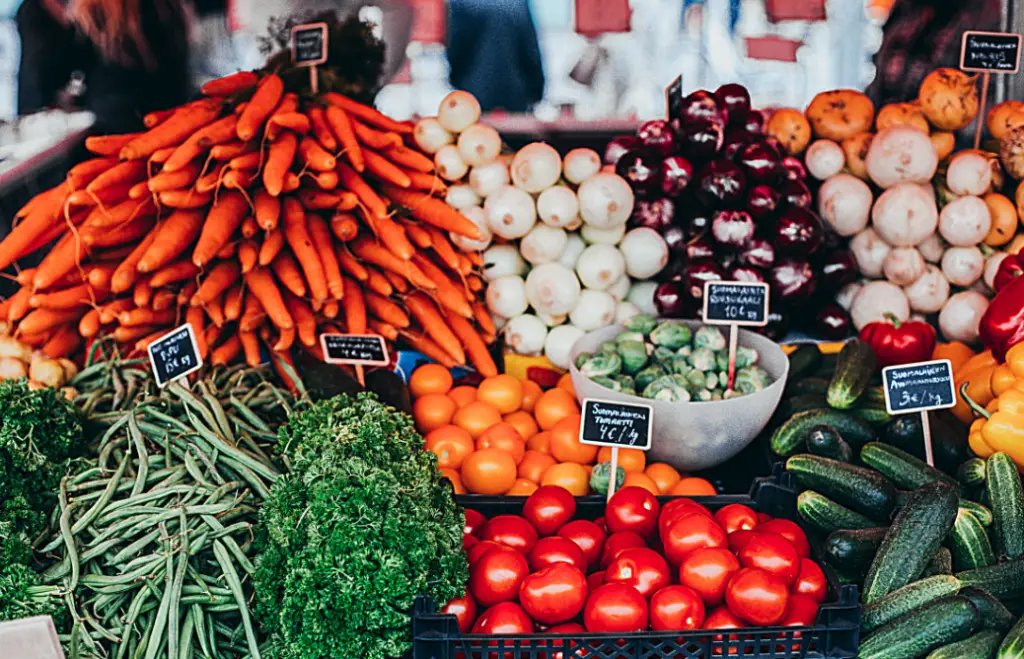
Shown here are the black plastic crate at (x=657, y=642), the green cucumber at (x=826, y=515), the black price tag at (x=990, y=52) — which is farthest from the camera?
the black price tag at (x=990, y=52)

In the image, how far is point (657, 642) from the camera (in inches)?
65.7

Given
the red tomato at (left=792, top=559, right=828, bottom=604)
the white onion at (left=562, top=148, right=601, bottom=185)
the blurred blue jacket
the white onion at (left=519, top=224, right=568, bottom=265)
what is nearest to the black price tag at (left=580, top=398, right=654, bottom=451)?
the red tomato at (left=792, top=559, right=828, bottom=604)

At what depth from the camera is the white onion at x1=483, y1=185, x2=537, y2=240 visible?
3.01m

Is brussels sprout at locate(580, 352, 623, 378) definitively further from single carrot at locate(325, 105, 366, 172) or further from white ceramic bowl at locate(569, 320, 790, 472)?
single carrot at locate(325, 105, 366, 172)

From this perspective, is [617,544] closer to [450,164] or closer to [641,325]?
[641,325]

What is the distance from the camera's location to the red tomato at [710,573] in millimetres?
1753

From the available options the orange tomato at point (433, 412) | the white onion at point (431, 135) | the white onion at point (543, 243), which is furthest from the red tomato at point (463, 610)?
the white onion at point (431, 135)

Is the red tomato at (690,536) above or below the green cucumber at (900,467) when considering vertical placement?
above

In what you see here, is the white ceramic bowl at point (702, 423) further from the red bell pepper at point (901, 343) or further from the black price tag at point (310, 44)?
the black price tag at point (310, 44)

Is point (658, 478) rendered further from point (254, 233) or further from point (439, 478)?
point (254, 233)

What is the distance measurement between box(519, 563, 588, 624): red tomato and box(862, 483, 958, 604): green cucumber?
0.62 metres

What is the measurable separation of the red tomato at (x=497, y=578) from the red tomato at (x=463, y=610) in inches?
1.3

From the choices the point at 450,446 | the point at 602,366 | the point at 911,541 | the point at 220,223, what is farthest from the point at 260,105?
the point at 911,541

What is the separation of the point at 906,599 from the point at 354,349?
1577 millimetres
